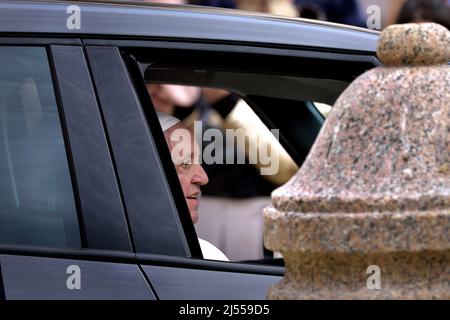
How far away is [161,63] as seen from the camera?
3473 millimetres

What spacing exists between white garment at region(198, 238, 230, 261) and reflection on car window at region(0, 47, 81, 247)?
410 millimetres

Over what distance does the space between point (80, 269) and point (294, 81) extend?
0.88 metres

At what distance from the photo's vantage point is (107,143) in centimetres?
333

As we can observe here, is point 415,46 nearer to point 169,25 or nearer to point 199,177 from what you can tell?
point 169,25

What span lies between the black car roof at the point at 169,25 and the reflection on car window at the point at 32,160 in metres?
0.09

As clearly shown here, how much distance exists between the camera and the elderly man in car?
3.92 m

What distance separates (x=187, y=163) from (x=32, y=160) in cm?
73

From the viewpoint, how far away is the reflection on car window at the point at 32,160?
131 inches

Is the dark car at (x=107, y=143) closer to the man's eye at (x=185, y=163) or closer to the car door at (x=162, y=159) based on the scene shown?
the car door at (x=162, y=159)

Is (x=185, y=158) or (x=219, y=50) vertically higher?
(x=219, y=50)

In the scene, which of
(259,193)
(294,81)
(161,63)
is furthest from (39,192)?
(259,193)

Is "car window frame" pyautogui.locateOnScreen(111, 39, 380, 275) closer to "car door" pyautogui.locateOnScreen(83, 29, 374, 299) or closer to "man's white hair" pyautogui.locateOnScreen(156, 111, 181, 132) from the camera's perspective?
"car door" pyautogui.locateOnScreen(83, 29, 374, 299)

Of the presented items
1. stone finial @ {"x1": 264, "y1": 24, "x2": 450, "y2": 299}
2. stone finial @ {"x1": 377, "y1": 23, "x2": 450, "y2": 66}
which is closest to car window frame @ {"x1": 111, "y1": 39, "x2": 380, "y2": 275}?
Answer: stone finial @ {"x1": 264, "y1": 24, "x2": 450, "y2": 299}

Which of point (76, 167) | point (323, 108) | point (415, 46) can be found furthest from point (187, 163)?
point (415, 46)
